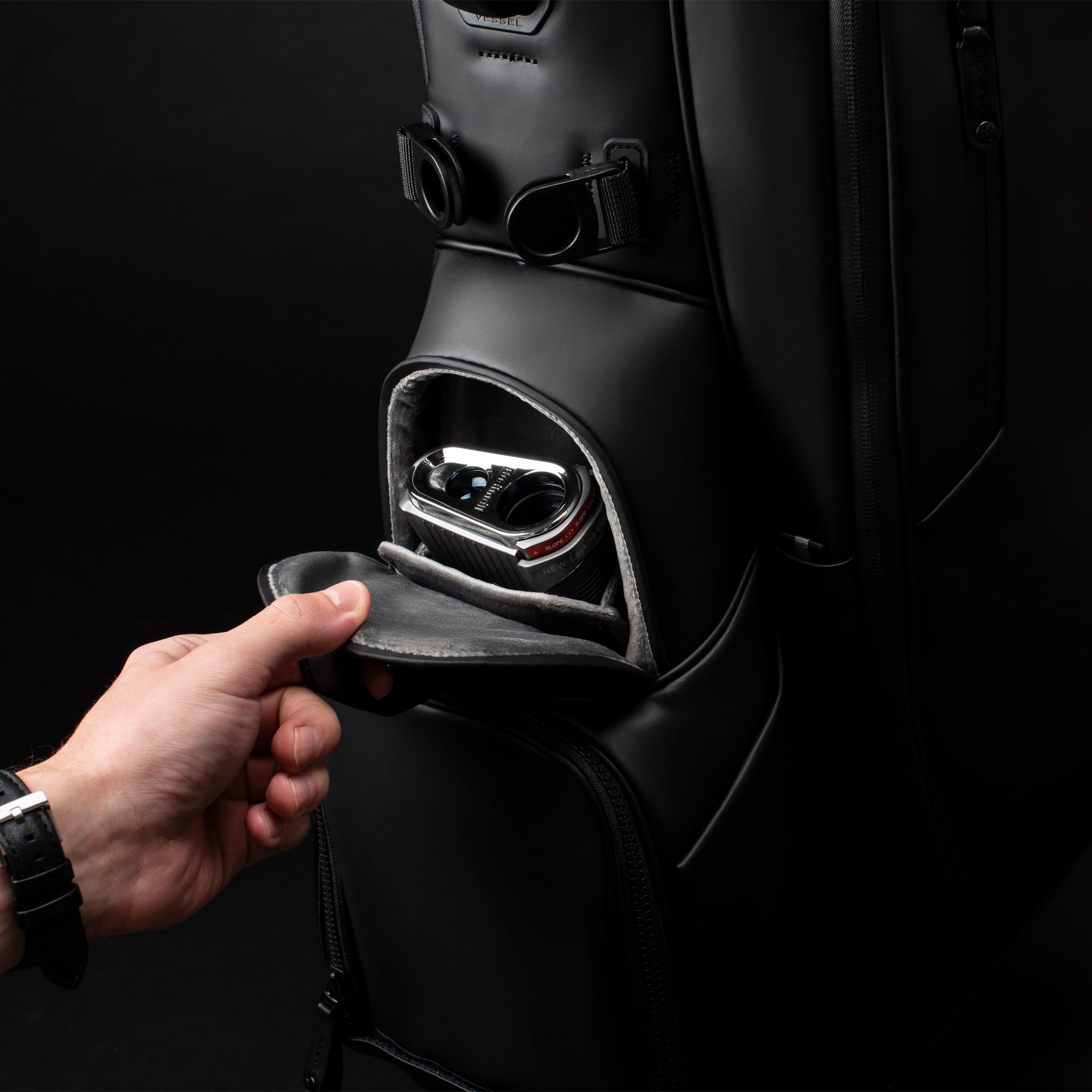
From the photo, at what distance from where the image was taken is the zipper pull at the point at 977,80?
2.84 ft

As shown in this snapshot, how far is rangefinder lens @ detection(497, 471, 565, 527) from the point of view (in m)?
0.94

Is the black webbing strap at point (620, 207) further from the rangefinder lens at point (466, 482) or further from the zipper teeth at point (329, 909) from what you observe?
the zipper teeth at point (329, 909)

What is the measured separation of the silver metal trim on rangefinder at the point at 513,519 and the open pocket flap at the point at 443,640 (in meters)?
0.04

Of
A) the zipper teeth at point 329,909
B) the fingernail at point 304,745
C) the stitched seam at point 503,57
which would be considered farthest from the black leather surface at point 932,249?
the zipper teeth at point 329,909

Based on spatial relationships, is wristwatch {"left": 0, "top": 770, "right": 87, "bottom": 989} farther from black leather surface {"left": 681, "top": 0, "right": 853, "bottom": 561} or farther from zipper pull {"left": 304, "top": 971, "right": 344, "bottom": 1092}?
black leather surface {"left": 681, "top": 0, "right": 853, "bottom": 561}

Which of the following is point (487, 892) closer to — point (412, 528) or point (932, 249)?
point (412, 528)

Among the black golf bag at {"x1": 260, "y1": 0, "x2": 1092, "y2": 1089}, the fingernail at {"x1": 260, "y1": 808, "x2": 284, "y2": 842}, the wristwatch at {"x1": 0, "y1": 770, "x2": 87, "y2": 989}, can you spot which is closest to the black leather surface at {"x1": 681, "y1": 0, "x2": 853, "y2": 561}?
the black golf bag at {"x1": 260, "y1": 0, "x2": 1092, "y2": 1089}

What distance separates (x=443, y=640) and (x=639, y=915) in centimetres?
27

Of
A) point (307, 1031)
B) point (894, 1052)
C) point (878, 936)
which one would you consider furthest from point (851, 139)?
point (307, 1031)

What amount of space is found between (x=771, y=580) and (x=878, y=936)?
348mm

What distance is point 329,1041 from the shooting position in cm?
115

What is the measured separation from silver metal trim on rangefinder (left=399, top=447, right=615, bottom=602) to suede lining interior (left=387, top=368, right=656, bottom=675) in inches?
0.5

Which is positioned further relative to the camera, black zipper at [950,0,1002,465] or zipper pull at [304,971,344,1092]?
zipper pull at [304,971,344,1092]

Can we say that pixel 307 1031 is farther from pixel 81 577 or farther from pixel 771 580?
pixel 81 577
